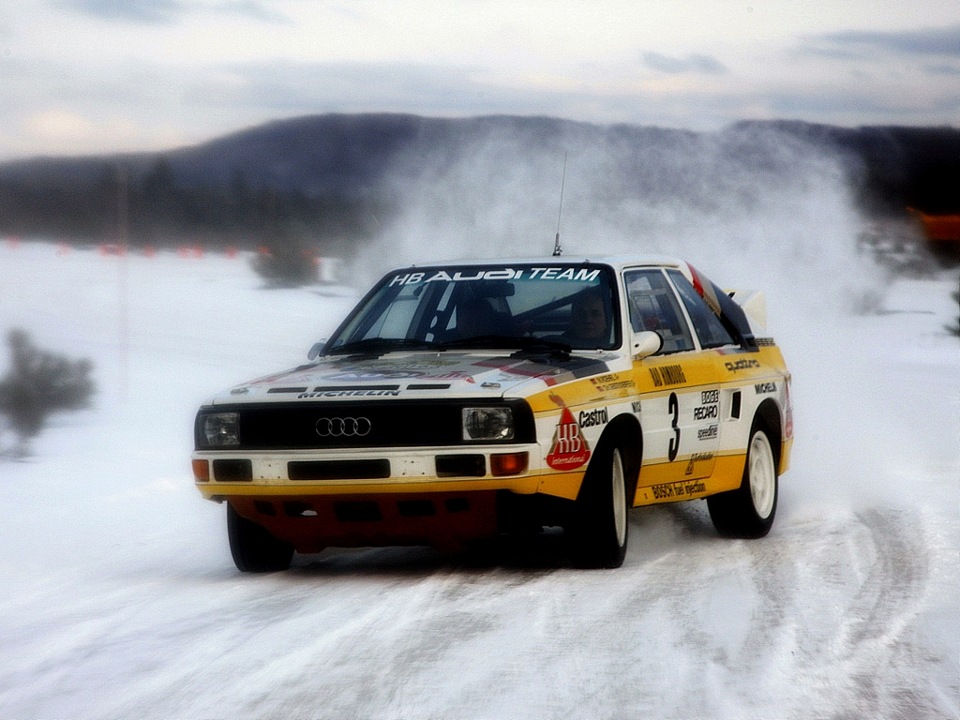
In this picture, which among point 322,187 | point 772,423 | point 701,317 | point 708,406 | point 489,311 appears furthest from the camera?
point 322,187

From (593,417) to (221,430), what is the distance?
65.1 inches

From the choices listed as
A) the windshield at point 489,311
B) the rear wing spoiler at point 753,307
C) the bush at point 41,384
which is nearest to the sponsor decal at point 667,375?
the windshield at point 489,311

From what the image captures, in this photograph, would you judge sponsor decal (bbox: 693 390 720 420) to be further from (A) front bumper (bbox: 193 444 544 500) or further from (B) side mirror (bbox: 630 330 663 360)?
(A) front bumper (bbox: 193 444 544 500)

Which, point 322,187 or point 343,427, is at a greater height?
point 322,187

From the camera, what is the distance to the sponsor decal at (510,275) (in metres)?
8.78

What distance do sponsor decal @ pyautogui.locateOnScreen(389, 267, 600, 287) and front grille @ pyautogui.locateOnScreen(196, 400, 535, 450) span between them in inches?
64.5

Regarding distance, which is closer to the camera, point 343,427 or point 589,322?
point 343,427

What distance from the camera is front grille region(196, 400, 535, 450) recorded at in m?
7.29

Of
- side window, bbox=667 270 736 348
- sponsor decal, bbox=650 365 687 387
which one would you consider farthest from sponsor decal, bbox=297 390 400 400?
side window, bbox=667 270 736 348

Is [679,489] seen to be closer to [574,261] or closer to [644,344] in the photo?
[644,344]

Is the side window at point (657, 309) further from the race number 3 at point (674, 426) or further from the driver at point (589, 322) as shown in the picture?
the race number 3 at point (674, 426)

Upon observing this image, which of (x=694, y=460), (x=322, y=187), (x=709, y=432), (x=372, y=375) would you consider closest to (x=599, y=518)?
(x=372, y=375)

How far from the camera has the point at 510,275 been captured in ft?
29.2

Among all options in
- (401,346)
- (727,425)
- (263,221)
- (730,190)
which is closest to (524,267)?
(401,346)
